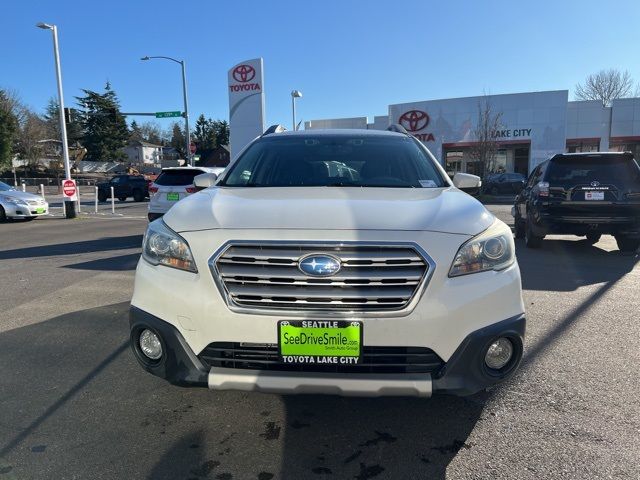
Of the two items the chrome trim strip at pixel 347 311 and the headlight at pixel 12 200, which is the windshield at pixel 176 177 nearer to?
the headlight at pixel 12 200

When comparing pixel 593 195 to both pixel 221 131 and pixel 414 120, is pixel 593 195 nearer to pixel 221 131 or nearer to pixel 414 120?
pixel 414 120

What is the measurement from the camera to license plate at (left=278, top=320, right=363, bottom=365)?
7.98ft

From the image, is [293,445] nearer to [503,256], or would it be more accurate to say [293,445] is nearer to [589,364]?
[503,256]

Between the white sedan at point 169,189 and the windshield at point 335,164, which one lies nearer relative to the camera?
the windshield at point 335,164

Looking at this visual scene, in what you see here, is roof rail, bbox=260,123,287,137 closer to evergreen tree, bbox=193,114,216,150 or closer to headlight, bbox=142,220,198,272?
headlight, bbox=142,220,198,272

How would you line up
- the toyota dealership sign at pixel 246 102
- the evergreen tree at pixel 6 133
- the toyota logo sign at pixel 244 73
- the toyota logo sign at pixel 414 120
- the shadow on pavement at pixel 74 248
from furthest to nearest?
the evergreen tree at pixel 6 133
the toyota logo sign at pixel 414 120
the toyota logo sign at pixel 244 73
the toyota dealership sign at pixel 246 102
the shadow on pavement at pixel 74 248

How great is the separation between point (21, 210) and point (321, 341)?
16.6 metres

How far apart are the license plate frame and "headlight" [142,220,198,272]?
7.78 m

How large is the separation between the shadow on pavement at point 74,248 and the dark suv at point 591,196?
8.03 metres

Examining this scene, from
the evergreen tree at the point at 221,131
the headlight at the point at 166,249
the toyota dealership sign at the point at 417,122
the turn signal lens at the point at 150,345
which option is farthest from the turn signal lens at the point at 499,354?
the evergreen tree at the point at 221,131

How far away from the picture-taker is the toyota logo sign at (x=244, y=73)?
18.0 metres

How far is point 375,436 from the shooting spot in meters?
2.85

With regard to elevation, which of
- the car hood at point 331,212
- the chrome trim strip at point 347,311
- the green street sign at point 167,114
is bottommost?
the chrome trim strip at point 347,311

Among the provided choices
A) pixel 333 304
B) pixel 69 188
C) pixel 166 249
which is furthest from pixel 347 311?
pixel 69 188
